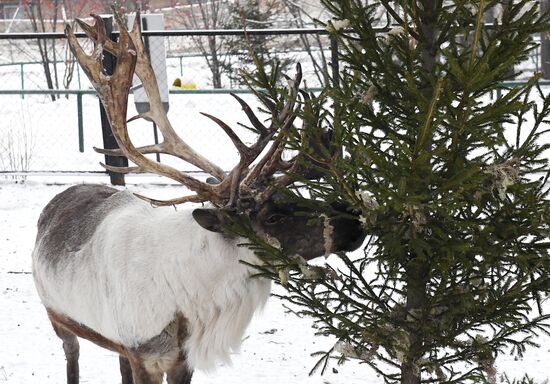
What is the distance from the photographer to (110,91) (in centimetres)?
394

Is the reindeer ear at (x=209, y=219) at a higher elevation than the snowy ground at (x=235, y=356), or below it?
higher

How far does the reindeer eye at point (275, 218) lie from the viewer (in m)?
3.64

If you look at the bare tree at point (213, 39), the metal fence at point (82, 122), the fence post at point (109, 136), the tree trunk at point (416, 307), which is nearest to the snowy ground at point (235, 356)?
the tree trunk at point (416, 307)

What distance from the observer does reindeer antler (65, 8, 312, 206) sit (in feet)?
12.1

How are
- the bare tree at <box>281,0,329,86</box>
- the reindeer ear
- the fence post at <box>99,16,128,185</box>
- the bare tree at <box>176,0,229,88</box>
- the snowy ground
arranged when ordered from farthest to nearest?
the bare tree at <box>176,0,229,88</box> → the bare tree at <box>281,0,329,86</box> → the fence post at <box>99,16,128,185</box> → the snowy ground → the reindeer ear

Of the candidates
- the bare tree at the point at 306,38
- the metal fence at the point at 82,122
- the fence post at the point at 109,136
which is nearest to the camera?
the fence post at the point at 109,136

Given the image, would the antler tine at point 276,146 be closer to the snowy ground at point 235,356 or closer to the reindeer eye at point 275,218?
the reindeer eye at point 275,218

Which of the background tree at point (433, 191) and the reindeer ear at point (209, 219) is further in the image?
the reindeer ear at point (209, 219)

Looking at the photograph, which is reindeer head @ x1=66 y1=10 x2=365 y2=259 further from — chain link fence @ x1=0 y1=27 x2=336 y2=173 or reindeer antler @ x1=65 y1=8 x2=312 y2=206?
chain link fence @ x1=0 y1=27 x2=336 y2=173

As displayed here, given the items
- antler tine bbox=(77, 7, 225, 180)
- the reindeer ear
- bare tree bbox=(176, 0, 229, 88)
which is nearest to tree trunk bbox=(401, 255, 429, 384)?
the reindeer ear

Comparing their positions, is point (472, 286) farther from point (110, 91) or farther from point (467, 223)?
point (110, 91)

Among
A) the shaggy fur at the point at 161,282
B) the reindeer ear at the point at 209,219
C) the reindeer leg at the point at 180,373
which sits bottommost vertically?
the reindeer leg at the point at 180,373

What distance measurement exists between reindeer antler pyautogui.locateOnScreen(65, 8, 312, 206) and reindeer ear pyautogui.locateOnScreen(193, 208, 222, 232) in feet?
0.29

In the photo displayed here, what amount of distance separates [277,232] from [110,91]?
3.44 feet
